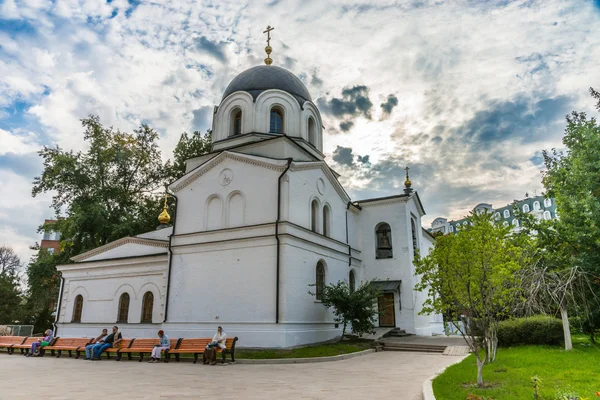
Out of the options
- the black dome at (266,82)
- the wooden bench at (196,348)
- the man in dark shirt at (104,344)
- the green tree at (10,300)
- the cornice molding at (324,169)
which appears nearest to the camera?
the wooden bench at (196,348)

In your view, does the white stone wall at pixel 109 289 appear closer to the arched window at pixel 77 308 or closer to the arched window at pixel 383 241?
the arched window at pixel 77 308

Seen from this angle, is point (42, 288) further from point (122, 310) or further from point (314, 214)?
point (314, 214)

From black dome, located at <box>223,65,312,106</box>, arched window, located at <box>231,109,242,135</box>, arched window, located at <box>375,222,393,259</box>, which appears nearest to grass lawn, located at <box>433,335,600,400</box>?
arched window, located at <box>375,222,393,259</box>

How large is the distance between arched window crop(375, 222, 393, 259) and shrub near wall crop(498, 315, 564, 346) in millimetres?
8897

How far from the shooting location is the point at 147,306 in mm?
19797

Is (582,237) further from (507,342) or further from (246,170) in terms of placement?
(246,170)

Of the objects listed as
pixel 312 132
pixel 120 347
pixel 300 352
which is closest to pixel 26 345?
pixel 120 347

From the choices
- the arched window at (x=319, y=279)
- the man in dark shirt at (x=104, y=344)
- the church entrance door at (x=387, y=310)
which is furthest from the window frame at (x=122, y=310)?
the church entrance door at (x=387, y=310)

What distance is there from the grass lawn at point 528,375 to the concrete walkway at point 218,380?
843 millimetres

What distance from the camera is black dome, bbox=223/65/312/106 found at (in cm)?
2150

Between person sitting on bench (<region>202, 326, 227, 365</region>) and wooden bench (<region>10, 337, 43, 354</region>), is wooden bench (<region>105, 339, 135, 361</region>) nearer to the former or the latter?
person sitting on bench (<region>202, 326, 227, 365</region>)

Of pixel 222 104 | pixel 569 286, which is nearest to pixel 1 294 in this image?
pixel 222 104

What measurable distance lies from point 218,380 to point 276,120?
14501mm

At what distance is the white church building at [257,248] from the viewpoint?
15688mm
